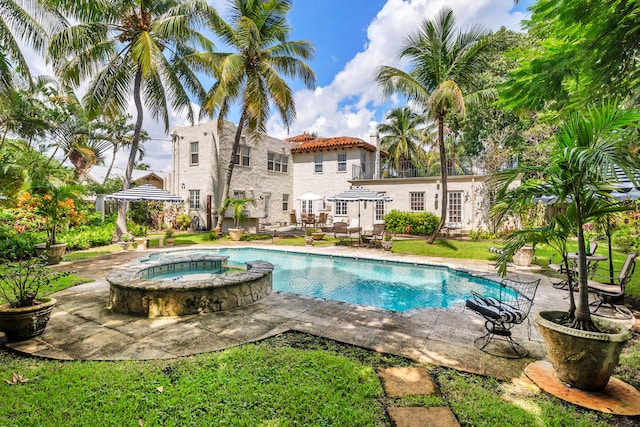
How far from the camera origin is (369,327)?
5043mm

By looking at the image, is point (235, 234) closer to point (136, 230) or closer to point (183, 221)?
point (136, 230)

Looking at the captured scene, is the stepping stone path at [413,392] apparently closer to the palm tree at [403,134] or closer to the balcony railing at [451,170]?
the balcony railing at [451,170]

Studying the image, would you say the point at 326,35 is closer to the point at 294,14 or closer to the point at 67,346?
the point at 294,14

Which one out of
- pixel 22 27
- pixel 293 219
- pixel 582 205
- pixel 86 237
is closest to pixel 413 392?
pixel 582 205

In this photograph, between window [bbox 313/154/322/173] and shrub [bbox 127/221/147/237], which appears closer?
shrub [bbox 127/221/147/237]

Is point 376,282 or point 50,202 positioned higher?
point 50,202

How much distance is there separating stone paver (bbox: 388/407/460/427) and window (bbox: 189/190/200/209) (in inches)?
794

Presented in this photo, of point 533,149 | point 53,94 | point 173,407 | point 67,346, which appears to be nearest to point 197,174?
point 53,94

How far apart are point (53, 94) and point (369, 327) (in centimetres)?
2712

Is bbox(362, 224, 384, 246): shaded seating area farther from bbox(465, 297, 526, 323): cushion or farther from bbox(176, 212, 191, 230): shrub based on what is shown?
bbox(176, 212, 191, 230): shrub

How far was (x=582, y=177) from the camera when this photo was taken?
10.9 ft

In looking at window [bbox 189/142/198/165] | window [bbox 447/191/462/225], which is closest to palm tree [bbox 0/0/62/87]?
window [bbox 189/142/198/165]

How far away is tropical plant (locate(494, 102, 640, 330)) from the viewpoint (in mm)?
3021

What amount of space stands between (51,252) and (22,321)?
287 inches
